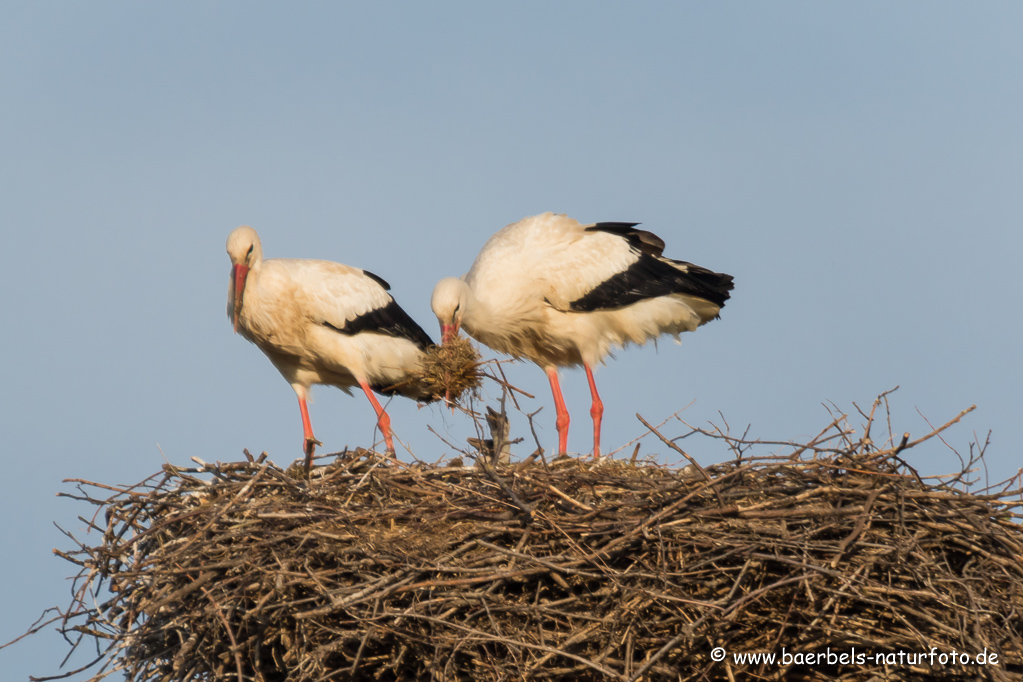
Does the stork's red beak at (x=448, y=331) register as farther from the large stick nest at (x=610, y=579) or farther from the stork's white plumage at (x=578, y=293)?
the large stick nest at (x=610, y=579)

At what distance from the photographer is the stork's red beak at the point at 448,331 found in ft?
22.0

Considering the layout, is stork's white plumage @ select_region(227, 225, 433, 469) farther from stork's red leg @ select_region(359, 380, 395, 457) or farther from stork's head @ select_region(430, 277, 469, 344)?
stork's head @ select_region(430, 277, 469, 344)

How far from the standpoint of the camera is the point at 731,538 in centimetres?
424

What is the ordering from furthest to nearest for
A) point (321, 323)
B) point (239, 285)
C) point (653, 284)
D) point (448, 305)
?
point (653, 284) → point (321, 323) → point (239, 285) → point (448, 305)

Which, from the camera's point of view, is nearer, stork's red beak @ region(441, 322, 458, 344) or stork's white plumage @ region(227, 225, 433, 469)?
stork's red beak @ region(441, 322, 458, 344)

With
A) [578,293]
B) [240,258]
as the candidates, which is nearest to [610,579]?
[578,293]

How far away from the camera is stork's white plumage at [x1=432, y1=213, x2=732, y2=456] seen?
7.18 meters

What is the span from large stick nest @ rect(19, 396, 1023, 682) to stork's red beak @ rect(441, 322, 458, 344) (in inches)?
79.9

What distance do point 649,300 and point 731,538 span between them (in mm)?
3349

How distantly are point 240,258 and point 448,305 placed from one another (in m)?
1.34

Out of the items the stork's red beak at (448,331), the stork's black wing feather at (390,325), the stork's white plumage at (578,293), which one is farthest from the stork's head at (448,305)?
the stork's black wing feather at (390,325)

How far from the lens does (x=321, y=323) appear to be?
23.8 ft

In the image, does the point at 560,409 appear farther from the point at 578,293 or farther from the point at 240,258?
the point at 240,258

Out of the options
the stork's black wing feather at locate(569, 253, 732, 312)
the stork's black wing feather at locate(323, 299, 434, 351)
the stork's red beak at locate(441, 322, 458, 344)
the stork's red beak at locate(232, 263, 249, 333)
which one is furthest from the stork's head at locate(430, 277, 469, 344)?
the stork's red beak at locate(232, 263, 249, 333)
